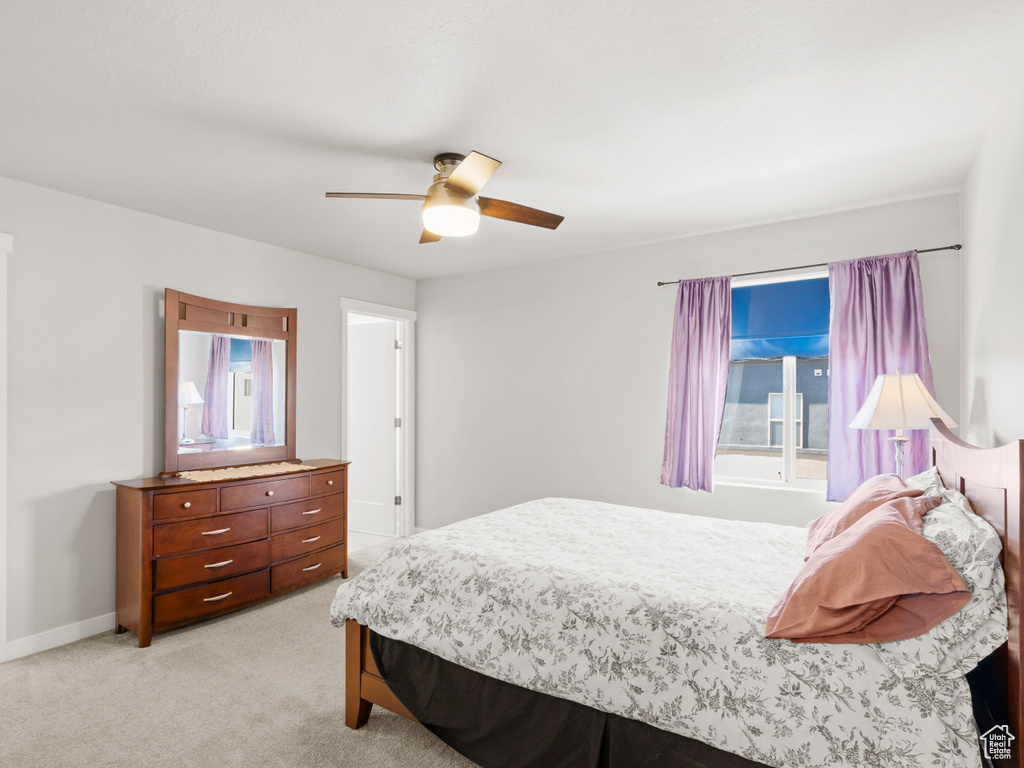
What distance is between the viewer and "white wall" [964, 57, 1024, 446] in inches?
78.6

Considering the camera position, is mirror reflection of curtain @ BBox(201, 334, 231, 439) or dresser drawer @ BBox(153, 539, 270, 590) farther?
mirror reflection of curtain @ BBox(201, 334, 231, 439)

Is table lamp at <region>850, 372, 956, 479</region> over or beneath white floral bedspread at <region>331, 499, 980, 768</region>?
over

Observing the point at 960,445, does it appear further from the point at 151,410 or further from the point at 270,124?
the point at 151,410

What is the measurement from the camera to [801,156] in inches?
110

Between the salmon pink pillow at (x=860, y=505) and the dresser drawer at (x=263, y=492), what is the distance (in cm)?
317

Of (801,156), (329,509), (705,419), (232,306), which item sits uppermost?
(801,156)

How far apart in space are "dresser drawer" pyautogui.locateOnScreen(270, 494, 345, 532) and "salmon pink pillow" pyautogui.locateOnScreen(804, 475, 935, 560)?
3166 millimetres

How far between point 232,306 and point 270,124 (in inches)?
74.7

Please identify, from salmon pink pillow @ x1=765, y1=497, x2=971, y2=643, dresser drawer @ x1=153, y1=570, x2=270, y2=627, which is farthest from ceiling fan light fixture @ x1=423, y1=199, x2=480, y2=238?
dresser drawer @ x1=153, y1=570, x2=270, y2=627

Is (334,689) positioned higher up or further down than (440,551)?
further down

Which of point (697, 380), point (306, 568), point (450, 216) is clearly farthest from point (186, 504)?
point (697, 380)

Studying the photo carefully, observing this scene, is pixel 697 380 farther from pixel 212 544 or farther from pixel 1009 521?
pixel 212 544

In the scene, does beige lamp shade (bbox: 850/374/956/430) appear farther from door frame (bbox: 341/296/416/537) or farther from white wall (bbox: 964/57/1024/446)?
door frame (bbox: 341/296/416/537)

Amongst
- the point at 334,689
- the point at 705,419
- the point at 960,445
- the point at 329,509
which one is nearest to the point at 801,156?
the point at 960,445
